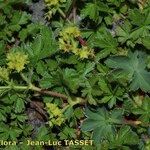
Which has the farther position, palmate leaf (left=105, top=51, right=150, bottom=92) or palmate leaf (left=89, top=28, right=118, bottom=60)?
palmate leaf (left=89, top=28, right=118, bottom=60)

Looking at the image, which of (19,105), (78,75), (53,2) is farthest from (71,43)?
(19,105)

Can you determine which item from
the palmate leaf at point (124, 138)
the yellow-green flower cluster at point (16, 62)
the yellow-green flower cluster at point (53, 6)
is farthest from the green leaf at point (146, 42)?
the yellow-green flower cluster at point (16, 62)

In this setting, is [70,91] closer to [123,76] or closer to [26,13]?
A: [123,76]

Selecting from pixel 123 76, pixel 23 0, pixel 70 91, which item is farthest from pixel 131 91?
pixel 23 0

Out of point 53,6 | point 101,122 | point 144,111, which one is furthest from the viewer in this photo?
point 53,6

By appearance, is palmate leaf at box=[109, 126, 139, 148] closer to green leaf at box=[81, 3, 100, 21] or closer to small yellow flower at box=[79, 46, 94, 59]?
small yellow flower at box=[79, 46, 94, 59]

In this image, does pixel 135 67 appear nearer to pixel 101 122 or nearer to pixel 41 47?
pixel 101 122

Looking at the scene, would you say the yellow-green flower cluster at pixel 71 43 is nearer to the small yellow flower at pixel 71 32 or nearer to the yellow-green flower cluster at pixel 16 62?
the small yellow flower at pixel 71 32

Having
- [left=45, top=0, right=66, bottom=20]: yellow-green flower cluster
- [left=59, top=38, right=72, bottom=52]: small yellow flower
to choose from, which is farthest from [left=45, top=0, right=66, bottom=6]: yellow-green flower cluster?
[left=59, top=38, right=72, bottom=52]: small yellow flower
